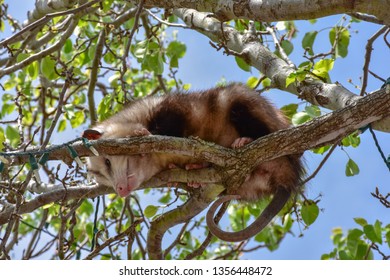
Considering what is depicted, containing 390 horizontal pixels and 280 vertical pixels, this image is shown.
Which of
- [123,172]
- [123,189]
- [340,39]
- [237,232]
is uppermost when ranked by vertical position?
[340,39]

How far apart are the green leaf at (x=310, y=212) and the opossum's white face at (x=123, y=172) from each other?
964 mm

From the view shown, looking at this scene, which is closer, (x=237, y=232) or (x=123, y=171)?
(x=237, y=232)

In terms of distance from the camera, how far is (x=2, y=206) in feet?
11.2

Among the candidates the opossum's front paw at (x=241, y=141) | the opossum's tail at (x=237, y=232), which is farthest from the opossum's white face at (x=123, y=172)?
the opossum's tail at (x=237, y=232)

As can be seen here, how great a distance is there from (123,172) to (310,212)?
119cm

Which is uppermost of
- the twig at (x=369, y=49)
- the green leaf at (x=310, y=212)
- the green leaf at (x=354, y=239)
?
the twig at (x=369, y=49)

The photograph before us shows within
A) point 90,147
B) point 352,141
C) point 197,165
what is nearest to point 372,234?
point 352,141

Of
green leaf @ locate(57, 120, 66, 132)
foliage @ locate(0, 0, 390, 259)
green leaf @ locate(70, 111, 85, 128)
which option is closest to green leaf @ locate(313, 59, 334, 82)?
foliage @ locate(0, 0, 390, 259)

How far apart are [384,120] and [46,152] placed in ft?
4.91

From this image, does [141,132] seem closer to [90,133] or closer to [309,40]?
[90,133]

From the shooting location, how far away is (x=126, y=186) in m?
3.53

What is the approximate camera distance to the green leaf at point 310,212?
3.67 meters

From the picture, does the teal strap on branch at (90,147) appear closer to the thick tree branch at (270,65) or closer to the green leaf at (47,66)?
the thick tree branch at (270,65)
